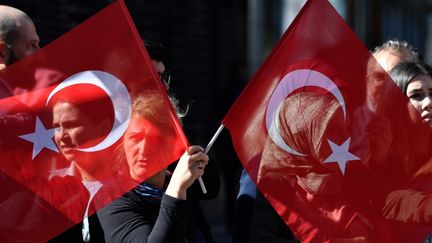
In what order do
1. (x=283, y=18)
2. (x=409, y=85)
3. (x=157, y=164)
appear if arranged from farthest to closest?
(x=283, y=18) < (x=409, y=85) < (x=157, y=164)

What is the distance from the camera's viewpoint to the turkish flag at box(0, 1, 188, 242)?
11.0ft

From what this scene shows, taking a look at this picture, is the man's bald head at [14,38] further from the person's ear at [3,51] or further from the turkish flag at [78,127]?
the turkish flag at [78,127]

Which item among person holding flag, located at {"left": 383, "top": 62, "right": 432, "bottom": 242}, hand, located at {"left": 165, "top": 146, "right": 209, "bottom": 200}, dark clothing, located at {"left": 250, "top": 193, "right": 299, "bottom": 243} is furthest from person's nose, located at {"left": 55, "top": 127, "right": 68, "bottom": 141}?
person holding flag, located at {"left": 383, "top": 62, "right": 432, "bottom": 242}

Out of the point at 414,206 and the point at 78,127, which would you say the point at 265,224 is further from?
the point at 78,127

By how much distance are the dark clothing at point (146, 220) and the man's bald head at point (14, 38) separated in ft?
2.39

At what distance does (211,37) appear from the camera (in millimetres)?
10930

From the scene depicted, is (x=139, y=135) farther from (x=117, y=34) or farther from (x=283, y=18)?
(x=283, y=18)

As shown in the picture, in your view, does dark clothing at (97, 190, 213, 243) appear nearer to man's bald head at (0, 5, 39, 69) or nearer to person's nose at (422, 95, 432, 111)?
man's bald head at (0, 5, 39, 69)

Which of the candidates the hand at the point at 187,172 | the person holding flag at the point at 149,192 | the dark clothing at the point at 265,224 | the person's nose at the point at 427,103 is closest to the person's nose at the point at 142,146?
the person holding flag at the point at 149,192

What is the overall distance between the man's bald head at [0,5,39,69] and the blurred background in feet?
12.3

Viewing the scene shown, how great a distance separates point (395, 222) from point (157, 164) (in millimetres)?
857

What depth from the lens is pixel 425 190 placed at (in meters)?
3.53

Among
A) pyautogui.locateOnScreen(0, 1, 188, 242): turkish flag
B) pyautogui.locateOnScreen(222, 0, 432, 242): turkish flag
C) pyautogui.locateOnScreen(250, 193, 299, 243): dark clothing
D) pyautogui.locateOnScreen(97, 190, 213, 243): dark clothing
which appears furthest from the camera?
pyautogui.locateOnScreen(250, 193, 299, 243): dark clothing

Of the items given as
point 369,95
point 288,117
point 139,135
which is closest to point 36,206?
point 139,135
